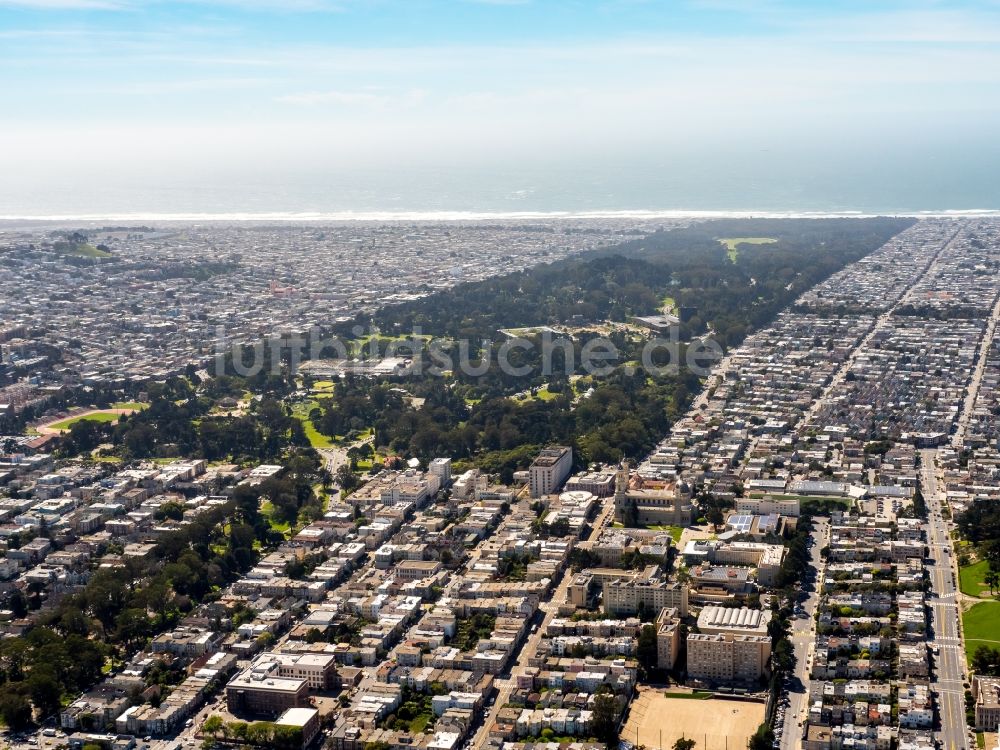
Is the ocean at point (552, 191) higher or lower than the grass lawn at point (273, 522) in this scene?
higher

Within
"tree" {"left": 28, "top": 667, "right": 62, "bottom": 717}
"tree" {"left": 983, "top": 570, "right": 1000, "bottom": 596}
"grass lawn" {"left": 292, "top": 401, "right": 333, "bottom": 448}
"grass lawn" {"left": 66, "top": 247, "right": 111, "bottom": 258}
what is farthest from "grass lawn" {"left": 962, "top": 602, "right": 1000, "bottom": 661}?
"grass lawn" {"left": 66, "top": 247, "right": 111, "bottom": 258}

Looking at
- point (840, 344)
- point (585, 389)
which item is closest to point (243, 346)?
point (585, 389)

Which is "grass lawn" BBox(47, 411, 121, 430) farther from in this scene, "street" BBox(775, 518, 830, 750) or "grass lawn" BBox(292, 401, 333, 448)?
"street" BBox(775, 518, 830, 750)

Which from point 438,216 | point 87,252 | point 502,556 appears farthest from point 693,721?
point 438,216

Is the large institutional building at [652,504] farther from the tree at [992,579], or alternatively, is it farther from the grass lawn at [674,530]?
the tree at [992,579]

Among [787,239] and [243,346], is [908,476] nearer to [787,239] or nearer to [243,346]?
[243,346]

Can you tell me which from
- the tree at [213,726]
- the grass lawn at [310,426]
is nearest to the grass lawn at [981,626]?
the tree at [213,726]

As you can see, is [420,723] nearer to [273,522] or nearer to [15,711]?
[15,711]
